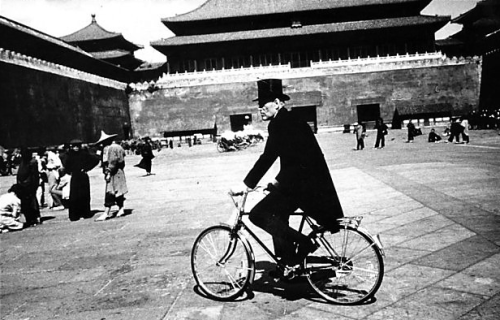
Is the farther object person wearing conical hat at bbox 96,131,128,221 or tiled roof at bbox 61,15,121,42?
tiled roof at bbox 61,15,121,42

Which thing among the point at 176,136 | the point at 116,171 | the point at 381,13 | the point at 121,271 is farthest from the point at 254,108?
the point at 121,271

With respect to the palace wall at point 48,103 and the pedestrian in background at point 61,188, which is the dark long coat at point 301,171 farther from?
the palace wall at point 48,103

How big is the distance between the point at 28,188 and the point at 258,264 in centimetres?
477

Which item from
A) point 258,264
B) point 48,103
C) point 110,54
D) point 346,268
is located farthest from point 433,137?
point 110,54

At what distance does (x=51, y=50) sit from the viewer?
24656mm

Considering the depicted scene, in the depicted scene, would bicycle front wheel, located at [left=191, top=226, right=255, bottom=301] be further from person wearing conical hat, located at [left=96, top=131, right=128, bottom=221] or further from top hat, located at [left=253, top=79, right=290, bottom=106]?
person wearing conical hat, located at [left=96, top=131, right=128, bottom=221]

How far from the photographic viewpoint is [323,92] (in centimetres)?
3266

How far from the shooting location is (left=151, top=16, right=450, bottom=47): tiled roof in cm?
3155

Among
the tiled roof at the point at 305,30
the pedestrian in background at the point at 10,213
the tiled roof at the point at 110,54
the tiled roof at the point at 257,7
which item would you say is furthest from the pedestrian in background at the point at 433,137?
the tiled roof at the point at 110,54

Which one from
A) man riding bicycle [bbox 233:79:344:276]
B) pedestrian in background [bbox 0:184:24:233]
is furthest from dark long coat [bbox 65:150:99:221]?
man riding bicycle [bbox 233:79:344:276]

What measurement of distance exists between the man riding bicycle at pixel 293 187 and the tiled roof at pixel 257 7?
33.2 m

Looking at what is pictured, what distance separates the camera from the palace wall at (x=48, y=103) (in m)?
18.6

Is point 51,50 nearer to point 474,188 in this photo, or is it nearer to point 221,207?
point 221,207

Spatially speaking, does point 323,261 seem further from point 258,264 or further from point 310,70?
point 310,70
